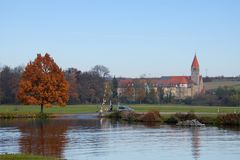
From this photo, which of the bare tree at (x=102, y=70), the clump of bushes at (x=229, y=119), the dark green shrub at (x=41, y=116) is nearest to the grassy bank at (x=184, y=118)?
the clump of bushes at (x=229, y=119)

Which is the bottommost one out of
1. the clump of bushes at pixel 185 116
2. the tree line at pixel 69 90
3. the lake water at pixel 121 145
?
the lake water at pixel 121 145

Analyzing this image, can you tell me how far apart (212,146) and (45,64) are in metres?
47.6

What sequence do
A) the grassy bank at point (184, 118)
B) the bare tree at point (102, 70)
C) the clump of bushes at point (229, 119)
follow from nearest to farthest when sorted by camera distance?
the clump of bushes at point (229, 119)
the grassy bank at point (184, 118)
the bare tree at point (102, 70)

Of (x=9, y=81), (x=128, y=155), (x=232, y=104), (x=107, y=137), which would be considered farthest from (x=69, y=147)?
(x=9, y=81)

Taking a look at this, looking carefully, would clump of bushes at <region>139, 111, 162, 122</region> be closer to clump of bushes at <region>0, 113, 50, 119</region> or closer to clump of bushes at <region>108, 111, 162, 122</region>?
clump of bushes at <region>108, 111, 162, 122</region>

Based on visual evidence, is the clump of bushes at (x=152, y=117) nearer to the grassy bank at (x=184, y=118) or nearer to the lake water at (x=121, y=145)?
the grassy bank at (x=184, y=118)

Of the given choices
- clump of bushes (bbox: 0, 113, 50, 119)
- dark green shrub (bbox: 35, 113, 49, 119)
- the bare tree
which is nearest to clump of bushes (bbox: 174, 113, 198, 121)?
dark green shrub (bbox: 35, 113, 49, 119)

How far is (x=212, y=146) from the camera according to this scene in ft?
118

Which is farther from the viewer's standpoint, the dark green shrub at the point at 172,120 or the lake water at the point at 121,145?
the dark green shrub at the point at 172,120

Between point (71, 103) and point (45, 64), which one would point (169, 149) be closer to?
point (45, 64)

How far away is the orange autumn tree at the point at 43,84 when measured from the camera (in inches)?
3007

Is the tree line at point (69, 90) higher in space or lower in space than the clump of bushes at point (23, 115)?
higher

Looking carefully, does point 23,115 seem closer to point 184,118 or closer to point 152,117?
point 152,117

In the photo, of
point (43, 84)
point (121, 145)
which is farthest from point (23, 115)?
point (121, 145)
